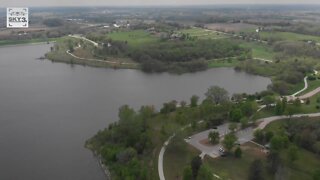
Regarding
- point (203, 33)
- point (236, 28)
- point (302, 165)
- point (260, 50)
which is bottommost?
point (302, 165)

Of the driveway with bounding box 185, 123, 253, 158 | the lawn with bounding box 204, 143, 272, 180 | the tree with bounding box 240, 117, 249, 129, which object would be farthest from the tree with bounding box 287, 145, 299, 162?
the tree with bounding box 240, 117, 249, 129

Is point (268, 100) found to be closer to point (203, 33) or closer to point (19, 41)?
point (203, 33)

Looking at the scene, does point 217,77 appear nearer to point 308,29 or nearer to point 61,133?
point 61,133

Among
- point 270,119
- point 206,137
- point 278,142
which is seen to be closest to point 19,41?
point 206,137

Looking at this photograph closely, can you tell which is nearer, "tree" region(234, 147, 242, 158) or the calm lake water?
"tree" region(234, 147, 242, 158)

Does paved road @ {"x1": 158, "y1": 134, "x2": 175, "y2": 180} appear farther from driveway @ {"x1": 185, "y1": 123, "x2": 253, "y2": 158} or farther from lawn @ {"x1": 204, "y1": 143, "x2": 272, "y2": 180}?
lawn @ {"x1": 204, "y1": 143, "x2": 272, "y2": 180}

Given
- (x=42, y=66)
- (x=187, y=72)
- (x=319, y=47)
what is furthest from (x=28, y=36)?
(x=319, y=47)
